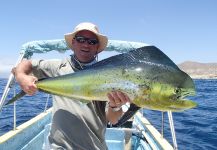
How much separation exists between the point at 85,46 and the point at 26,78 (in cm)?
65

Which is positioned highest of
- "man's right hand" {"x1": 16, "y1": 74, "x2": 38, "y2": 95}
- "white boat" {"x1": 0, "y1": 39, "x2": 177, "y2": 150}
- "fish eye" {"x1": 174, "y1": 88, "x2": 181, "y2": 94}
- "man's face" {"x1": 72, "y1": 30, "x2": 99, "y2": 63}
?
"man's face" {"x1": 72, "y1": 30, "x2": 99, "y2": 63}

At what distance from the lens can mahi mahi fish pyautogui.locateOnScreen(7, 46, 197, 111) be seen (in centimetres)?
214

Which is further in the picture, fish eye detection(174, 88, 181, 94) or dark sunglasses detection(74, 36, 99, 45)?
dark sunglasses detection(74, 36, 99, 45)

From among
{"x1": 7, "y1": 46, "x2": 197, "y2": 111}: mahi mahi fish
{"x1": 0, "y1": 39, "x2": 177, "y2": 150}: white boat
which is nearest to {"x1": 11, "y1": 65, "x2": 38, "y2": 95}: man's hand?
{"x1": 7, "y1": 46, "x2": 197, "y2": 111}: mahi mahi fish

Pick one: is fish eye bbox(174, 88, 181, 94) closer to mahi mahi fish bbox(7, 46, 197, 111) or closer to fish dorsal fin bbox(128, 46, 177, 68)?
mahi mahi fish bbox(7, 46, 197, 111)

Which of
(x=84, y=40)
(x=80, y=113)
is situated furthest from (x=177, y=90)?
(x=84, y=40)

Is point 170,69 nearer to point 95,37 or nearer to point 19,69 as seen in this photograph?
point 95,37

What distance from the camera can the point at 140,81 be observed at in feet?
7.29

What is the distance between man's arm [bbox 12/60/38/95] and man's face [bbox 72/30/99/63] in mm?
492

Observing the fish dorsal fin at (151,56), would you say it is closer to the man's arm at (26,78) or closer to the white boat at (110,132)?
the man's arm at (26,78)

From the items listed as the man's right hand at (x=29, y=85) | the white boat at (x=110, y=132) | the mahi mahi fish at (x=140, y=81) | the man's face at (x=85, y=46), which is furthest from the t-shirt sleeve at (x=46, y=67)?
the white boat at (x=110, y=132)

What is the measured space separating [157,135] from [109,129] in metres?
1.12

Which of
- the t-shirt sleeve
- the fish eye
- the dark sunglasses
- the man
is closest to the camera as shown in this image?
the fish eye

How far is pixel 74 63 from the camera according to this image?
3.33 m
